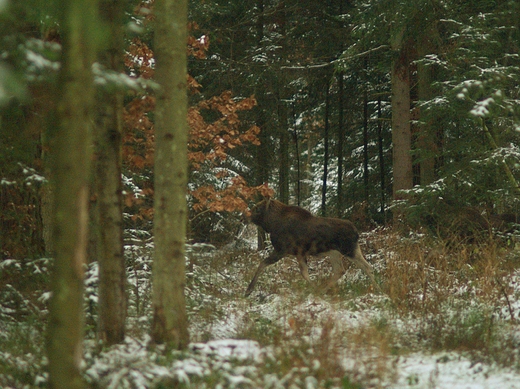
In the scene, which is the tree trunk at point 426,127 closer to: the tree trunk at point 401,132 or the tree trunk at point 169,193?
the tree trunk at point 401,132

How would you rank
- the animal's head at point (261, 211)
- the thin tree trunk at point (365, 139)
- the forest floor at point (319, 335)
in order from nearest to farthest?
the forest floor at point (319, 335)
the animal's head at point (261, 211)
the thin tree trunk at point (365, 139)

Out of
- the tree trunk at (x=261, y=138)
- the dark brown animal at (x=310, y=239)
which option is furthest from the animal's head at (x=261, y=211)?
the tree trunk at (x=261, y=138)

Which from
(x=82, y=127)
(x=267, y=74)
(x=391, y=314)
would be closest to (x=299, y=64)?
(x=267, y=74)

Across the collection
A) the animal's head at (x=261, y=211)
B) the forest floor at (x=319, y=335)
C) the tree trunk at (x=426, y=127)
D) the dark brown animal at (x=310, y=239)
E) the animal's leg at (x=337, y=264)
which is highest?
the tree trunk at (x=426, y=127)

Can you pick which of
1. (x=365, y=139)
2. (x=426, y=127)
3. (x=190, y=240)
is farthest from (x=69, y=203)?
(x=365, y=139)

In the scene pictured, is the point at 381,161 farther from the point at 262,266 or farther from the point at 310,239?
the point at 262,266

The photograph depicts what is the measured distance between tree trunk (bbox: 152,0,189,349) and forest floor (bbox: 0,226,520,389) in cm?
30

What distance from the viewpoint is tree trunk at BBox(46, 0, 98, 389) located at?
3.69 m

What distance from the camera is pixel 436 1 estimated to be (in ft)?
41.7

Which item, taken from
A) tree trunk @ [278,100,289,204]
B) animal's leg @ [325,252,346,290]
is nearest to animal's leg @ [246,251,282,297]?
animal's leg @ [325,252,346,290]

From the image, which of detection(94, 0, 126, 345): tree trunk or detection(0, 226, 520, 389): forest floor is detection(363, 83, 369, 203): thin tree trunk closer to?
detection(0, 226, 520, 389): forest floor

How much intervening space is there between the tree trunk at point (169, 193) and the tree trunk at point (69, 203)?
1.97 meters

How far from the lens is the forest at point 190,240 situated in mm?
3898

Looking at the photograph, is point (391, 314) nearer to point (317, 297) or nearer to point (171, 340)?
point (317, 297)
